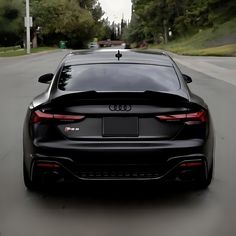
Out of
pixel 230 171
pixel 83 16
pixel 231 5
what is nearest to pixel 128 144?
pixel 230 171

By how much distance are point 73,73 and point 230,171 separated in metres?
2.23

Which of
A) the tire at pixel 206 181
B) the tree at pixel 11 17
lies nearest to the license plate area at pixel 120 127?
the tire at pixel 206 181

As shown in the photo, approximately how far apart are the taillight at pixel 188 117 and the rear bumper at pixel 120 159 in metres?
0.18

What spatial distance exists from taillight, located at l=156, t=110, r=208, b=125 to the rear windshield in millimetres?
550

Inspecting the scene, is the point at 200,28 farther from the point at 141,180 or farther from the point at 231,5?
the point at 141,180

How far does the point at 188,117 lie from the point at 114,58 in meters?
1.54

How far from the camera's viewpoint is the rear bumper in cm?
518

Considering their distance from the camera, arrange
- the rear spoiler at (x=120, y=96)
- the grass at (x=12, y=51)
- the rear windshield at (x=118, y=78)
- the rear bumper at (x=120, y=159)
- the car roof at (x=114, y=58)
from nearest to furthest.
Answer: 1. the rear bumper at (x=120, y=159)
2. the rear spoiler at (x=120, y=96)
3. the rear windshield at (x=118, y=78)
4. the car roof at (x=114, y=58)
5. the grass at (x=12, y=51)

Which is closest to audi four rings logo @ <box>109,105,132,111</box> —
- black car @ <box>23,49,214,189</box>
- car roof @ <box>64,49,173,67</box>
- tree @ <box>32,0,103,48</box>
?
black car @ <box>23,49,214,189</box>

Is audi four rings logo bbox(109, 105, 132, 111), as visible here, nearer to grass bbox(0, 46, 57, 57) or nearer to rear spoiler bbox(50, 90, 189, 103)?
rear spoiler bbox(50, 90, 189, 103)

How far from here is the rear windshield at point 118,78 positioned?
231 inches

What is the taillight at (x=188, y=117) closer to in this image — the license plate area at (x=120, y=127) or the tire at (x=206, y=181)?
the license plate area at (x=120, y=127)

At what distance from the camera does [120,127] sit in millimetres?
5266

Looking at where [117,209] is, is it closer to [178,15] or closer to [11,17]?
[11,17]
